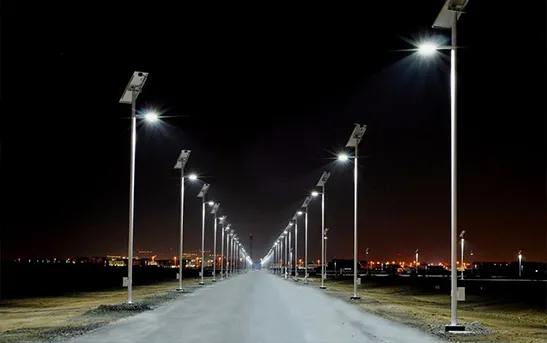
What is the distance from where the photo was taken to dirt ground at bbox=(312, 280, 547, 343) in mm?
20000

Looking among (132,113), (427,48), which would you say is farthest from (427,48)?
(132,113)

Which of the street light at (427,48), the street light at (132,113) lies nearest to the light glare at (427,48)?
the street light at (427,48)

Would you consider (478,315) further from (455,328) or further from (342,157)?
(455,328)

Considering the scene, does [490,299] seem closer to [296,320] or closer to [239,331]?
[296,320]

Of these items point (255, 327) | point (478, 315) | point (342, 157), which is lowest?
point (478, 315)

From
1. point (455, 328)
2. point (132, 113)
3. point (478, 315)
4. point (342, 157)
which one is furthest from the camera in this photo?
point (342, 157)

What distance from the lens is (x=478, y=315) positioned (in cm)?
3600

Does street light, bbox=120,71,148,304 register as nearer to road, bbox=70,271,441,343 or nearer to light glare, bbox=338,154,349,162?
road, bbox=70,271,441,343

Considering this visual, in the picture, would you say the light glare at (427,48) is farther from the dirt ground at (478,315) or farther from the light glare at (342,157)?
the light glare at (342,157)

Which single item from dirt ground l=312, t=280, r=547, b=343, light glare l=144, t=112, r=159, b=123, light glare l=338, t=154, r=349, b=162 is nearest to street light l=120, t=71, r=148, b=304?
light glare l=144, t=112, r=159, b=123

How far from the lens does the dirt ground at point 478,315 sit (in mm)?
20000

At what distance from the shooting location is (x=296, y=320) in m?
22.2

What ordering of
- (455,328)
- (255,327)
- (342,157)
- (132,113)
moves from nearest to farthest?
(455,328)
(255,327)
(132,113)
(342,157)

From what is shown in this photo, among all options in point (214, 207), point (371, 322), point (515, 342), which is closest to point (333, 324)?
point (371, 322)
